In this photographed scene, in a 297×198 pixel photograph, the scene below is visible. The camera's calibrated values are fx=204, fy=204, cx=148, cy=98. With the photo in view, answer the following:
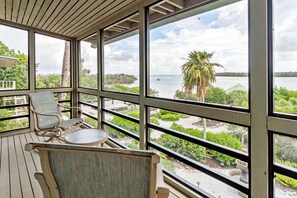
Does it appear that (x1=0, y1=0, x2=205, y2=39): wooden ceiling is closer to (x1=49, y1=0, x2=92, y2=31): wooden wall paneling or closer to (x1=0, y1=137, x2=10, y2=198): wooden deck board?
(x1=49, y1=0, x2=92, y2=31): wooden wall paneling

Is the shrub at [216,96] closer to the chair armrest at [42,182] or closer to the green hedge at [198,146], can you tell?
the green hedge at [198,146]

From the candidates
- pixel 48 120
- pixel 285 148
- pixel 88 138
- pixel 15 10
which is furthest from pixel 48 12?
pixel 285 148

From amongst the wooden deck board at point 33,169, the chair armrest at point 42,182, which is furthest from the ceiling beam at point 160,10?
the wooden deck board at point 33,169

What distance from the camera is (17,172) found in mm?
2779

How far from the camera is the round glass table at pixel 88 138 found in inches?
103

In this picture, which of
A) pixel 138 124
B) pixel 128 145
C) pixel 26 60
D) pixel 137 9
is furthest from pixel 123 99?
pixel 26 60

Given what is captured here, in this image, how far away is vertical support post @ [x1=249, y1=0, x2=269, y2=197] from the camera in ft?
4.88

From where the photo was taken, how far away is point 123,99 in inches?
136

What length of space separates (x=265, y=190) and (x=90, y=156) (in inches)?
52.5

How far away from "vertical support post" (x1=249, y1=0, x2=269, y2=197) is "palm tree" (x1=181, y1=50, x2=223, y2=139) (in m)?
0.41

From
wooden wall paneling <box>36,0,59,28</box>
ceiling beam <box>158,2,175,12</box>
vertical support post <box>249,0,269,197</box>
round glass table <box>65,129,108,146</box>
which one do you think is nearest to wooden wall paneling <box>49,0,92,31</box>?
wooden wall paneling <box>36,0,59,28</box>

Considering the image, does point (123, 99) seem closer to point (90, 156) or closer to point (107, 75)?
point (107, 75)

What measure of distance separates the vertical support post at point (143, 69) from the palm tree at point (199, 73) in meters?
0.74

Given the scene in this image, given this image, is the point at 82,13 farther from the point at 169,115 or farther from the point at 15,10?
the point at 169,115
